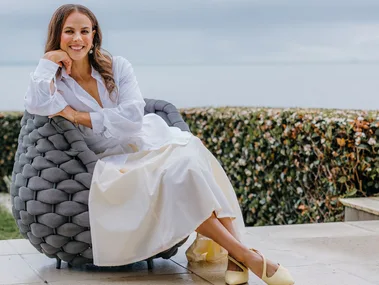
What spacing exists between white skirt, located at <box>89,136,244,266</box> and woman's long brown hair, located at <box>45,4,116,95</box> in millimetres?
504

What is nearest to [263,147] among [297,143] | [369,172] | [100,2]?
[297,143]

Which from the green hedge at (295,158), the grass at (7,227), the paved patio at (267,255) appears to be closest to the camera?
the paved patio at (267,255)

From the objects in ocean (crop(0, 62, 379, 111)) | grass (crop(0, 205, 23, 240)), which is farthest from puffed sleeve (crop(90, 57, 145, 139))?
ocean (crop(0, 62, 379, 111))

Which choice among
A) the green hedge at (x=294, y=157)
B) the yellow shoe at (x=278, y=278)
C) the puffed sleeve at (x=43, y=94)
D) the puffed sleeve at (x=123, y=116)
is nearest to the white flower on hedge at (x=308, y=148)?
the green hedge at (x=294, y=157)

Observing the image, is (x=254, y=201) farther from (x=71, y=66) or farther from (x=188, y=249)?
(x=71, y=66)

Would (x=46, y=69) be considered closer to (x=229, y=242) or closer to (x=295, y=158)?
(x=229, y=242)

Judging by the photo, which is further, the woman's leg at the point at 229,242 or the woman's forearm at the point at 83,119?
the woman's forearm at the point at 83,119

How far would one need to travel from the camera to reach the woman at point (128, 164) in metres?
3.20

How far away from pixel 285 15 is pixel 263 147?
1.63m

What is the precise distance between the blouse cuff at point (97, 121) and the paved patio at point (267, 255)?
689mm

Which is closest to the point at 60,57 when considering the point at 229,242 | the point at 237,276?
A: the point at 229,242

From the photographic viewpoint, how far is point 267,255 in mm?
3900

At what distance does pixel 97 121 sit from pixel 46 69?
0.34 metres

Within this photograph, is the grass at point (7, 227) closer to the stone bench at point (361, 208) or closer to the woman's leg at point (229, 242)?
the stone bench at point (361, 208)
